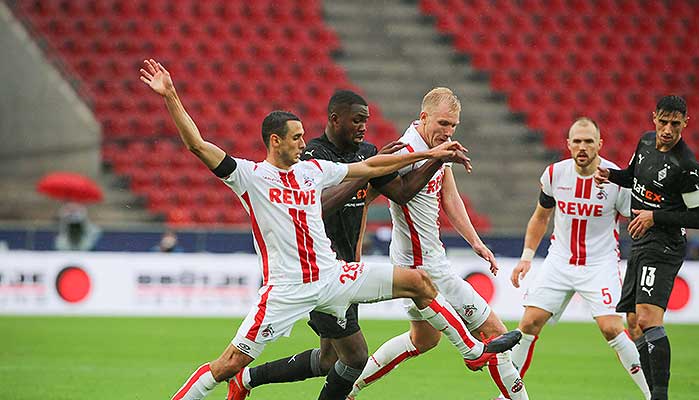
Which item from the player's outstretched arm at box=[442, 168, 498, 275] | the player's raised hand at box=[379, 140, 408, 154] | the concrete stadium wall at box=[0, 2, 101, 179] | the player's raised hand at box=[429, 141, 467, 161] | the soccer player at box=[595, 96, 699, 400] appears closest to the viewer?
the player's raised hand at box=[429, 141, 467, 161]

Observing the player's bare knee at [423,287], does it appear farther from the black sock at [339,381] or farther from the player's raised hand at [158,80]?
the player's raised hand at [158,80]

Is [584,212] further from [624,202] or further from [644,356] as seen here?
[644,356]

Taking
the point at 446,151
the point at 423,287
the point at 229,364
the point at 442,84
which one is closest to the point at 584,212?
the point at 446,151

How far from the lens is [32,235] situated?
56.3ft

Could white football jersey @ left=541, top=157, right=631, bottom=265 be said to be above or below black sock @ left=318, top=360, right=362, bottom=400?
above

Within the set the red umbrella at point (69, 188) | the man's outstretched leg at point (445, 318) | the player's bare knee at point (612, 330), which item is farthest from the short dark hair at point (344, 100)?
the red umbrella at point (69, 188)

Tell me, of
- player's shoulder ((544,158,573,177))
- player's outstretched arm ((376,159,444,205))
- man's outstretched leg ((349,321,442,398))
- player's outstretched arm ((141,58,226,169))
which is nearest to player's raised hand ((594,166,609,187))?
player's shoulder ((544,158,573,177))

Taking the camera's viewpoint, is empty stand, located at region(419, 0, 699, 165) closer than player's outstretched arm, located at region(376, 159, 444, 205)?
No

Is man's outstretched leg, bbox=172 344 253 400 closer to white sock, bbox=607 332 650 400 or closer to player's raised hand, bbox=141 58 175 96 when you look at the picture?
player's raised hand, bbox=141 58 175 96

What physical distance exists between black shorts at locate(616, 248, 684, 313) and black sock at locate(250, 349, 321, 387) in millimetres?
2427

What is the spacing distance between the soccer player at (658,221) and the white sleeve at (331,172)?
222 cm

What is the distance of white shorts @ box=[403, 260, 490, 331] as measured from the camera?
762 cm

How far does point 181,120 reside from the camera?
6.46 meters

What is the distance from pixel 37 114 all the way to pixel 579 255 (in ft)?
48.9
